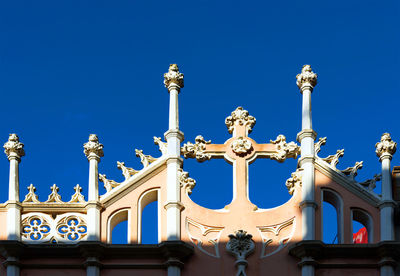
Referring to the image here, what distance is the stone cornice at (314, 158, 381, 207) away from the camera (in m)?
28.2

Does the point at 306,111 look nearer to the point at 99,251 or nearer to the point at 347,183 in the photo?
the point at 347,183

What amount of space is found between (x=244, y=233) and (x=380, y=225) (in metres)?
2.87

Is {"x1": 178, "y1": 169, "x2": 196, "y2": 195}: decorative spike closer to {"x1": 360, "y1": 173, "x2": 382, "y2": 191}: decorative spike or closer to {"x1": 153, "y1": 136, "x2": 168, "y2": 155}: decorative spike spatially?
{"x1": 153, "y1": 136, "x2": 168, "y2": 155}: decorative spike

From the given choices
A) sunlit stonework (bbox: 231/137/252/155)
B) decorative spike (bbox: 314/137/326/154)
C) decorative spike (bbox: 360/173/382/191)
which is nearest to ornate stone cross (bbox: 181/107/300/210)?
sunlit stonework (bbox: 231/137/252/155)

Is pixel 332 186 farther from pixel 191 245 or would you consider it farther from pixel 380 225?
pixel 191 245

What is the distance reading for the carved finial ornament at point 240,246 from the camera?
1093 inches

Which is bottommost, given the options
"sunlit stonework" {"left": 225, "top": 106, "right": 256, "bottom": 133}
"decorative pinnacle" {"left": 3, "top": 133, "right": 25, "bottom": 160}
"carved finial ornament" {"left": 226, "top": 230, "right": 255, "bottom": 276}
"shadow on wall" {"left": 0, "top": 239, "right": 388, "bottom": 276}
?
"shadow on wall" {"left": 0, "top": 239, "right": 388, "bottom": 276}

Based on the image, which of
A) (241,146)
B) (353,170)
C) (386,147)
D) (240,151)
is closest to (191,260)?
(240,151)

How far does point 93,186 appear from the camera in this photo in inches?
1115

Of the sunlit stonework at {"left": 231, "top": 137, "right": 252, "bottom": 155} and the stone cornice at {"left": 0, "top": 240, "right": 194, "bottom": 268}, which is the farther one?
the sunlit stonework at {"left": 231, "top": 137, "right": 252, "bottom": 155}

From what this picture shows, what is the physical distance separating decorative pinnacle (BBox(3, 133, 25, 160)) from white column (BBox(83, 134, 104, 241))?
1.40 meters

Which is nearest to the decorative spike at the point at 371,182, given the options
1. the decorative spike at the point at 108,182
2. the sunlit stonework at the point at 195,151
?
the sunlit stonework at the point at 195,151

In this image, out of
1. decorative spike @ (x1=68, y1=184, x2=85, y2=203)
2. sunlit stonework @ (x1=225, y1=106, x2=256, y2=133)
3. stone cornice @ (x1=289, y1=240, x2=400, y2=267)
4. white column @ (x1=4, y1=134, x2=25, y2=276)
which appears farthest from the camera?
sunlit stonework @ (x1=225, y1=106, x2=256, y2=133)

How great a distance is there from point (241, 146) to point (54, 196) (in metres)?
4.21
